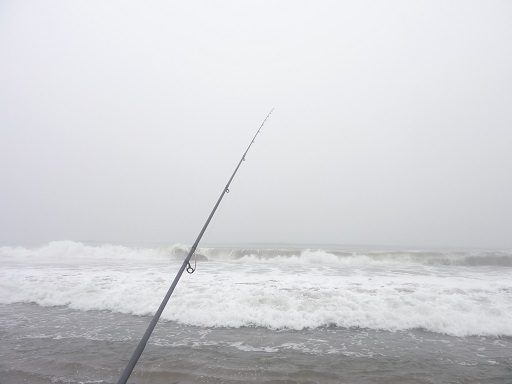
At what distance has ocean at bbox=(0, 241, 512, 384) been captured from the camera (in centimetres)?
397

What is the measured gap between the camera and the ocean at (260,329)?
397 centimetres

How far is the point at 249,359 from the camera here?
432 centimetres

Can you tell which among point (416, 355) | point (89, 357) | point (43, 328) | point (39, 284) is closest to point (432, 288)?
point (416, 355)

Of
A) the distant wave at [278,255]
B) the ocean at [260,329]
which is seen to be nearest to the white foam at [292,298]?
the ocean at [260,329]

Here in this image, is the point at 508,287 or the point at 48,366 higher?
the point at 508,287

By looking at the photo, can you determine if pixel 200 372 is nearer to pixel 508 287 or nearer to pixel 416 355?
pixel 416 355

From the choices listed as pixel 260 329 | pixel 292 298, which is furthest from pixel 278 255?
pixel 260 329

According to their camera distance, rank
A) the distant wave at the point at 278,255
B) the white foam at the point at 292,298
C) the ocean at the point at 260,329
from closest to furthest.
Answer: the ocean at the point at 260,329 < the white foam at the point at 292,298 < the distant wave at the point at 278,255

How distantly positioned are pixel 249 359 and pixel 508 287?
30.5 ft

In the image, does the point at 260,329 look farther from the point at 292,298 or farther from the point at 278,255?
the point at 278,255

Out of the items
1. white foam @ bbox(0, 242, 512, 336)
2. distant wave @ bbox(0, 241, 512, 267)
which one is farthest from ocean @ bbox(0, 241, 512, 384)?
distant wave @ bbox(0, 241, 512, 267)

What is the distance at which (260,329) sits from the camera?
18.9ft

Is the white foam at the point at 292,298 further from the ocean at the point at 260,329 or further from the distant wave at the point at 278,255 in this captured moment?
the distant wave at the point at 278,255

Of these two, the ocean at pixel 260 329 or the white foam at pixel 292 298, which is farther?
the white foam at pixel 292 298
